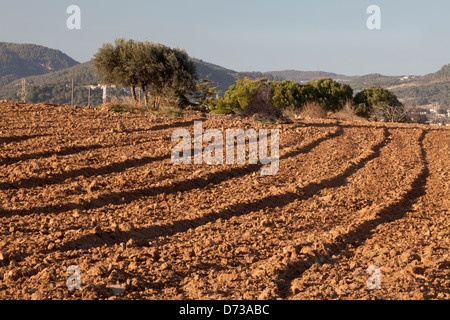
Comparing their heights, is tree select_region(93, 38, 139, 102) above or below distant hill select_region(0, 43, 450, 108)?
below

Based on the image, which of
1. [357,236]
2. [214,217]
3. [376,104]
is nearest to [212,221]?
[214,217]

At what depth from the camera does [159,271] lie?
4.34 m

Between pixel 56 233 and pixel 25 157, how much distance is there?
4.10 m

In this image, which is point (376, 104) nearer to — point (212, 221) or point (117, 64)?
point (117, 64)

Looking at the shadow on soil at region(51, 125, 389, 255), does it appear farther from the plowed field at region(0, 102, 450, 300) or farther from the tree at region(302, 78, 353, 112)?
the tree at region(302, 78, 353, 112)

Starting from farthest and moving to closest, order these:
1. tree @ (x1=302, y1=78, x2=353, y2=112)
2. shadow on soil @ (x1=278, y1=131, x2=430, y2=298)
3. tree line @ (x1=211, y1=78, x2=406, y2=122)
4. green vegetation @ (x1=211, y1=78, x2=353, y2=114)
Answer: tree @ (x1=302, y1=78, x2=353, y2=112)
green vegetation @ (x1=211, y1=78, x2=353, y2=114)
tree line @ (x1=211, y1=78, x2=406, y2=122)
shadow on soil @ (x1=278, y1=131, x2=430, y2=298)

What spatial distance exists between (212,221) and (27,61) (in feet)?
219

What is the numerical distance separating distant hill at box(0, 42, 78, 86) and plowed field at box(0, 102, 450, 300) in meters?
53.2

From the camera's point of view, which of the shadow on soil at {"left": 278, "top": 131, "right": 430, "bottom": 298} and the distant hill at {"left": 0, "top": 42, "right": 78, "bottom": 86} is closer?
the shadow on soil at {"left": 278, "top": 131, "right": 430, "bottom": 298}

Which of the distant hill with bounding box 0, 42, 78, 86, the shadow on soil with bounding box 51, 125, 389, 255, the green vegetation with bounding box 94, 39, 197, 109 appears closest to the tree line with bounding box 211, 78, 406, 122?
the green vegetation with bounding box 94, 39, 197, 109

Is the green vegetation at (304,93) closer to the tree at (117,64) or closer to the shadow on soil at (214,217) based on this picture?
the tree at (117,64)

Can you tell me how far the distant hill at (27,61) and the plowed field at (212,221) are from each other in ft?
174

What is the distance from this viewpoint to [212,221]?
6098 mm

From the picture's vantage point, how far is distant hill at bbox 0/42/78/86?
203 ft
